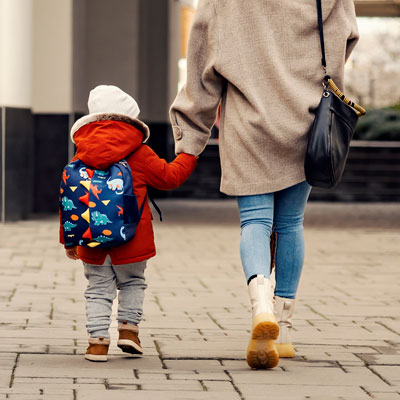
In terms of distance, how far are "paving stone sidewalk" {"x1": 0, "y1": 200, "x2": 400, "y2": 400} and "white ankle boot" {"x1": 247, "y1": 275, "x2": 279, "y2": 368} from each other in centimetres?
6

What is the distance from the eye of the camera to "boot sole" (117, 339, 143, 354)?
172 inches

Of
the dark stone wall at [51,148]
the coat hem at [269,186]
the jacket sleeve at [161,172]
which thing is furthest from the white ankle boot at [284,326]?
the dark stone wall at [51,148]

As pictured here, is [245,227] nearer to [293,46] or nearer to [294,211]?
[294,211]

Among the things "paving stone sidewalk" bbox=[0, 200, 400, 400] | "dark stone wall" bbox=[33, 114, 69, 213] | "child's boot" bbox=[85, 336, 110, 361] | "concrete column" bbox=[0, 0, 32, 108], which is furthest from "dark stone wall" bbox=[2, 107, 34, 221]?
"child's boot" bbox=[85, 336, 110, 361]

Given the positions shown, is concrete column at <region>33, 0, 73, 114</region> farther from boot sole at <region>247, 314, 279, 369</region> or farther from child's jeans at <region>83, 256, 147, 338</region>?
boot sole at <region>247, 314, 279, 369</region>

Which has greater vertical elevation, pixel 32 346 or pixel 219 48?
pixel 219 48

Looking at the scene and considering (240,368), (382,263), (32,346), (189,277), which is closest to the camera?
(240,368)

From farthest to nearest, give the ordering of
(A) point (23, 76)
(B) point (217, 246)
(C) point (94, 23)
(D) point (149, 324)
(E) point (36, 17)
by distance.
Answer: (C) point (94, 23) → (E) point (36, 17) → (A) point (23, 76) → (B) point (217, 246) → (D) point (149, 324)

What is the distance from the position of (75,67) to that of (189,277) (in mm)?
5452

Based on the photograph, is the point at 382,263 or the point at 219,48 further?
the point at 382,263

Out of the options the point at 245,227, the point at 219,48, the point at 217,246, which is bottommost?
the point at 217,246

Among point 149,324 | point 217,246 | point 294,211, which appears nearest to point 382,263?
point 217,246

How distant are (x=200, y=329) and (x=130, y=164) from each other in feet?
3.68

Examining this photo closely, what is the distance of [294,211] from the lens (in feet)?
14.6
